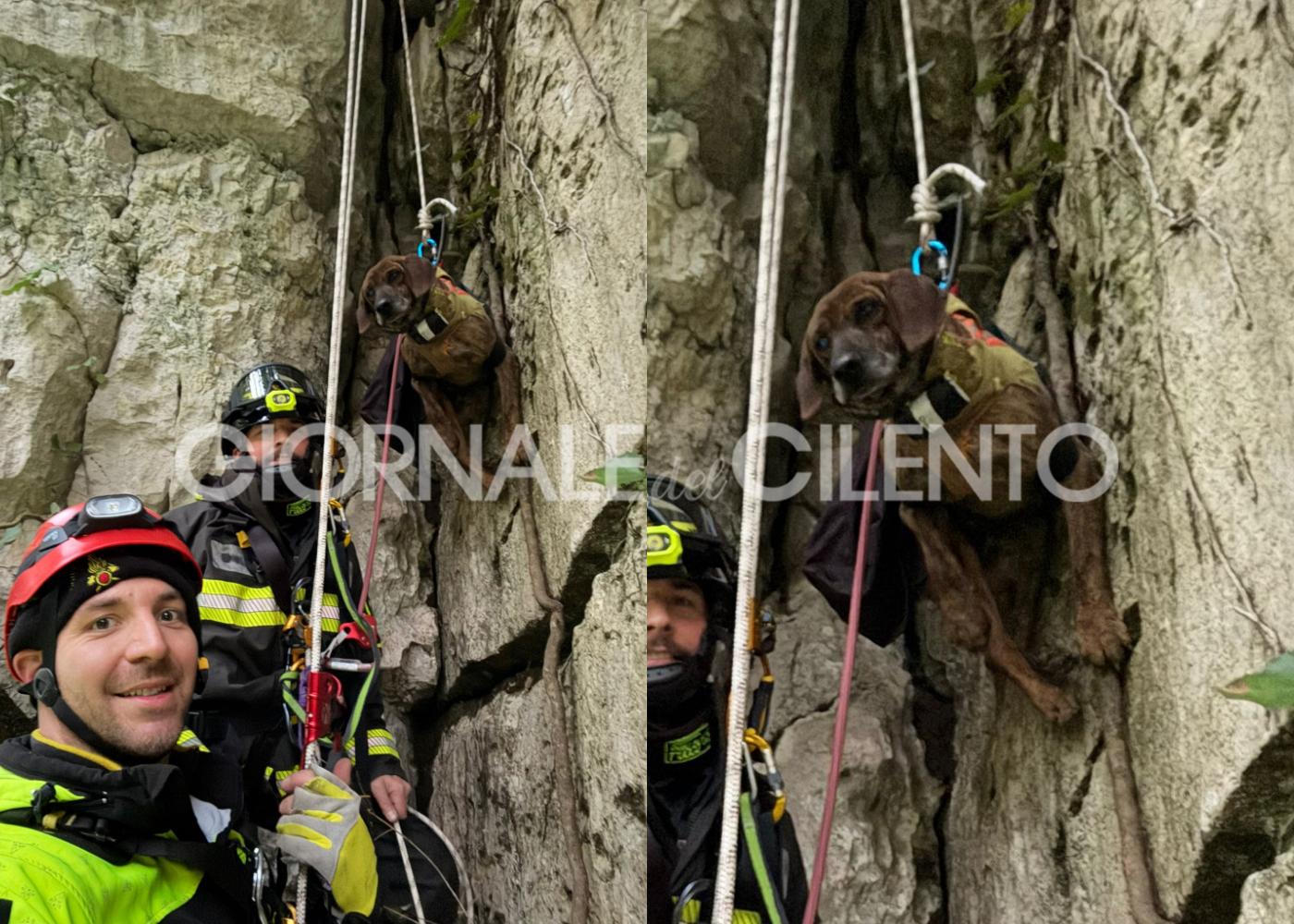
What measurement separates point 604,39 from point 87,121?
6.38 feet

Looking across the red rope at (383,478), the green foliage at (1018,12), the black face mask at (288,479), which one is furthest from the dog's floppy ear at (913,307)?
the black face mask at (288,479)

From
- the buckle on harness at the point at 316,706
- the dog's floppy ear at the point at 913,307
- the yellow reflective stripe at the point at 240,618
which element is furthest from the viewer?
the yellow reflective stripe at the point at 240,618

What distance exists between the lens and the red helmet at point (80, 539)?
4.50 ft

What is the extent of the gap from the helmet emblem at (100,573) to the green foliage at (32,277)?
4.47 ft

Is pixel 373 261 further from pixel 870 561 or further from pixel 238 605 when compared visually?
pixel 870 561

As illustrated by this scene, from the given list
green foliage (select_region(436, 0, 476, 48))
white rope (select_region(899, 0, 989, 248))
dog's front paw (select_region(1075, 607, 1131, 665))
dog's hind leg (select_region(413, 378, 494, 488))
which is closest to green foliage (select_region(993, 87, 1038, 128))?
white rope (select_region(899, 0, 989, 248))

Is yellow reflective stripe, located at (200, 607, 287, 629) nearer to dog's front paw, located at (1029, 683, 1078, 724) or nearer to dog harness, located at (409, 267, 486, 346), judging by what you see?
dog harness, located at (409, 267, 486, 346)

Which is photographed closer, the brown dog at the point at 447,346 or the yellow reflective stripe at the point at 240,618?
the brown dog at the point at 447,346

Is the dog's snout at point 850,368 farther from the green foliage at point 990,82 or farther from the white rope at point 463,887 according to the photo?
the white rope at point 463,887

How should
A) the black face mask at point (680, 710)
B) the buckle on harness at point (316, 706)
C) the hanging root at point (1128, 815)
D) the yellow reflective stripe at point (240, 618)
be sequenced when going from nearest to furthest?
the hanging root at point (1128, 815), the black face mask at point (680, 710), the buckle on harness at point (316, 706), the yellow reflective stripe at point (240, 618)

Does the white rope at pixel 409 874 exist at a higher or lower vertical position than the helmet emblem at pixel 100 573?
lower

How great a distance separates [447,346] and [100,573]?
0.69 meters

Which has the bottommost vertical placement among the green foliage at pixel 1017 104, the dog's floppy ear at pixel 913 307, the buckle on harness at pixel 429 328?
the dog's floppy ear at pixel 913 307

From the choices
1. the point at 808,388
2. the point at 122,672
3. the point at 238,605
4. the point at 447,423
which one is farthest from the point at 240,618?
the point at 808,388
